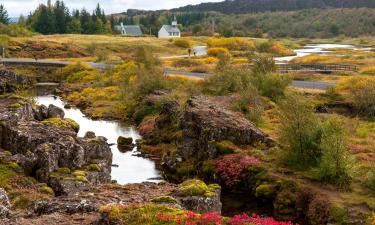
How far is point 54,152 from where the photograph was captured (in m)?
43.7

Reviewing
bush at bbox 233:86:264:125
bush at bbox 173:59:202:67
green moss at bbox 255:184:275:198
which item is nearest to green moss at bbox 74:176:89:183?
green moss at bbox 255:184:275:198

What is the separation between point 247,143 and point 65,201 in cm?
2906

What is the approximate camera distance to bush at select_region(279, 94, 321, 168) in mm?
49125

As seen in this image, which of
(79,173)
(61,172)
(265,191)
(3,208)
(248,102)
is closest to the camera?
(3,208)

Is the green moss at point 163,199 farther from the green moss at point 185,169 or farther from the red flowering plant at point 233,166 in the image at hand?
the green moss at point 185,169

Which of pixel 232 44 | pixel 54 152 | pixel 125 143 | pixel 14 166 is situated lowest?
pixel 125 143

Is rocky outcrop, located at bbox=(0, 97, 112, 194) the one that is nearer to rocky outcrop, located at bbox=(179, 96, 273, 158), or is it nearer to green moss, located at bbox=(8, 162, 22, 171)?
A: green moss, located at bbox=(8, 162, 22, 171)

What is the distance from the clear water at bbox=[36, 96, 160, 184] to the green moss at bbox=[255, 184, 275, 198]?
36.3ft

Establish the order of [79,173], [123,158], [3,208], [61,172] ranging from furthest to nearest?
[123,158] → [61,172] → [79,173] → [3,208]

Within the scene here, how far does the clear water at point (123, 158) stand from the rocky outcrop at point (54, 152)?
500 centimetres

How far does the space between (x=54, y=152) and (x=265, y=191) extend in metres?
19.0

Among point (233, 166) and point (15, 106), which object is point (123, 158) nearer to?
point (15, 106)

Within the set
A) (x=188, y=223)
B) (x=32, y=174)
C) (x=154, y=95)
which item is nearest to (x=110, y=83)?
(x=154, y=95)

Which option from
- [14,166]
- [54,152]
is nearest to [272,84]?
[54,152]
